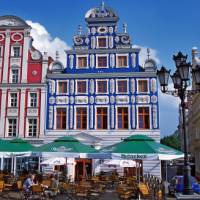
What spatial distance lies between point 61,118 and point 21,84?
15.0 ft

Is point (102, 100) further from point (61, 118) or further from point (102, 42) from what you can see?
point (102, 42)

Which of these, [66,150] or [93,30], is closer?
[66,150]

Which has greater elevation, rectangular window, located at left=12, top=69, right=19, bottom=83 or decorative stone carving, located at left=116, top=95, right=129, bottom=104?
rectangular window, located at left=12, top=69, right=19, bottom=83

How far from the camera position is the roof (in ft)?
103

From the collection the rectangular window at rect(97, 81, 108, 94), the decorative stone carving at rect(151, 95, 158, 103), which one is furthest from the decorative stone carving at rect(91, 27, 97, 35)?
the decorative stone carving at rect(151, 95, 158, 103)

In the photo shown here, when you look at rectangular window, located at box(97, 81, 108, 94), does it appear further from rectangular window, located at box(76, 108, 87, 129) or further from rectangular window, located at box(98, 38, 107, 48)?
rectangular window, located at box(98, 38, 107, 48)

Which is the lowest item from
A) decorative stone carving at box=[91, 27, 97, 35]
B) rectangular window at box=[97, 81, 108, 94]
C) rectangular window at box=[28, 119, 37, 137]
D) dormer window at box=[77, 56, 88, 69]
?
rectangular window at box=[28, 119, 37, 137]

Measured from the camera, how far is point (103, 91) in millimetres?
29641

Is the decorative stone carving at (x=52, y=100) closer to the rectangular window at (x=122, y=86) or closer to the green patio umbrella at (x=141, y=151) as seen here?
the rectangular window at (x=122, y=86)

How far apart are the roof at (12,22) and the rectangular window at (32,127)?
8592mm

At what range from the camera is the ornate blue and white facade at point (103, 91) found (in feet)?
95.1

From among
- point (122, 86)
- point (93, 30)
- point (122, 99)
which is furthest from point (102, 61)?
point (122, 99)

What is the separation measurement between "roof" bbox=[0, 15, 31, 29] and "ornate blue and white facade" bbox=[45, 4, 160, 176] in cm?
471

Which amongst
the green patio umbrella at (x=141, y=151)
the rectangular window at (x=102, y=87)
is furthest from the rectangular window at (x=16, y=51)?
the green patio umbrella at (x=141, y=151)
